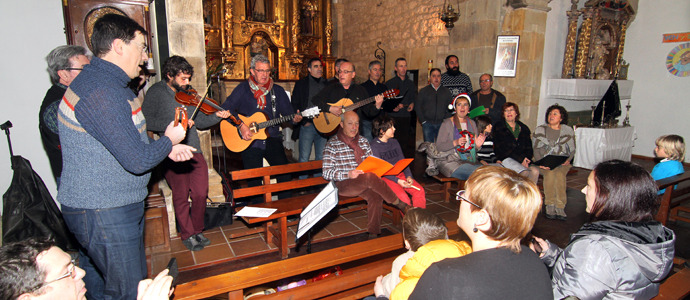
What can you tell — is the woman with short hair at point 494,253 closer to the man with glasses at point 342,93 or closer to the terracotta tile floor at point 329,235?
the terracotta tile floor at point 329,235

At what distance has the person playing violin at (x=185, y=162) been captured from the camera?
314 cm

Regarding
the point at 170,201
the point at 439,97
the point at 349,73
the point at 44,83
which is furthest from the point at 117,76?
the point at 439,97

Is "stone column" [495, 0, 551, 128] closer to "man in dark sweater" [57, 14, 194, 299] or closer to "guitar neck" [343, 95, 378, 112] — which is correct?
"guitar neck" [343, 95, 378, 112]

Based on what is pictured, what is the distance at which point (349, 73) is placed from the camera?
4.65 metres

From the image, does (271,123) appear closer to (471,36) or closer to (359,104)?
(359,104)

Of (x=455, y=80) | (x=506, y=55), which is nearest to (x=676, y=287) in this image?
(x=455, y=80)

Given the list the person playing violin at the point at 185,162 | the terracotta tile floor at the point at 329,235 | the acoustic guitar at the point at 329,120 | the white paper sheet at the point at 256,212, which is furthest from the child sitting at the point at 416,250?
the acoustic guitar at the point at 329,120

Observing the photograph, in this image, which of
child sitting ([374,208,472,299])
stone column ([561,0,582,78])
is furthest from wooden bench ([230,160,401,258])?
stone column ([561,0,582,78])

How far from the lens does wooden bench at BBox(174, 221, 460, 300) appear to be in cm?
167

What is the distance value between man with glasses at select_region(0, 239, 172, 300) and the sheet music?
2.72 feet

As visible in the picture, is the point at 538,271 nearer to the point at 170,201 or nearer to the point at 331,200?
the point at 331,200

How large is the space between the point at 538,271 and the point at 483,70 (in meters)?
6.28

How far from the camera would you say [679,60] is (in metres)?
7.31

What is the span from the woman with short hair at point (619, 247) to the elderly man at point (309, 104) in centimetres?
343
